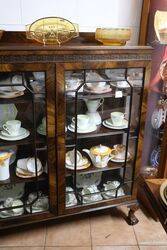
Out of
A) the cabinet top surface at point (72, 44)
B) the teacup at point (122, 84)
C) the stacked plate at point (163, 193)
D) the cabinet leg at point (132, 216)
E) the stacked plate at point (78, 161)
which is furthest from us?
the cabinet leg at point (132, 216)

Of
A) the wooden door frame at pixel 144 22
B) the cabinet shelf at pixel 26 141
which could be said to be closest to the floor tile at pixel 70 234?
the cabinet shelf at pixel 26 141

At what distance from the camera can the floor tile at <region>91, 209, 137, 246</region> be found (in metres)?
1.57

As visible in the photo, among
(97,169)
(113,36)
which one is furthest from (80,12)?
(97,169)

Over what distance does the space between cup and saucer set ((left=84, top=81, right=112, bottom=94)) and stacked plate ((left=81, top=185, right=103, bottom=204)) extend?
0.65 metres

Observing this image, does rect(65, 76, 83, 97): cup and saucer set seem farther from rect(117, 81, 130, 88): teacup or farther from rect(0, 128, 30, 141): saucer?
rect(0, 128, 30, 141): saucer

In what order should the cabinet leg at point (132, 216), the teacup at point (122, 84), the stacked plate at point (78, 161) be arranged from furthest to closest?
the cabinet leg at point (132, 216), the stacked plate at point (78, 161), the teacup at point (122, 84)

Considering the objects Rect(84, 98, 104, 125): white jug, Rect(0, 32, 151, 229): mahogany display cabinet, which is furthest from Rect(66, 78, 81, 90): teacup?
Rect(84, 98, 104, 125): white jug

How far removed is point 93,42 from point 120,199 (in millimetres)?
1018

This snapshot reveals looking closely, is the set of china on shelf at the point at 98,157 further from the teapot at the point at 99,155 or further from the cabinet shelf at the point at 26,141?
the cabinet shelf at the point at 26,141

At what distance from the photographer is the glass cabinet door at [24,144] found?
4.09 feet

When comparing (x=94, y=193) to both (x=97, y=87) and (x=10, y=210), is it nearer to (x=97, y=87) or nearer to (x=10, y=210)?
(x=10, y=210)

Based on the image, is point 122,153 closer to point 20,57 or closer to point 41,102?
point 41,102

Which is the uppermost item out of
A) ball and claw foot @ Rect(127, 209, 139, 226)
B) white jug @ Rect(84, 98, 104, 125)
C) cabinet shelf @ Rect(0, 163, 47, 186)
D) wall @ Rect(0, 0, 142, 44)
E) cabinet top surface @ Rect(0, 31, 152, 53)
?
wall @ Rect(0, 0, 142, 44)

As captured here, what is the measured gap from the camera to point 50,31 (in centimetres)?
130
